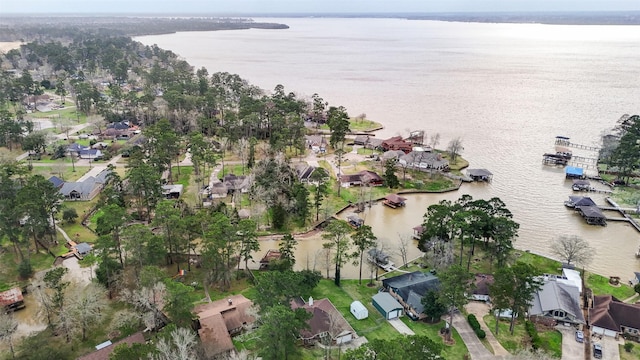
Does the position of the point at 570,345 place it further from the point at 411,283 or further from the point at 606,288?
the point at 411,283

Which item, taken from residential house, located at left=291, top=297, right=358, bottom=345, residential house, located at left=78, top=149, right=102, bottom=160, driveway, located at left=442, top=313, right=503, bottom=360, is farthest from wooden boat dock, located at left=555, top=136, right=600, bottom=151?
residential house, located at left=78, top=149, right=102, bottom=160

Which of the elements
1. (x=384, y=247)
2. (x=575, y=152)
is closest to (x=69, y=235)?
(x=384, y=247)

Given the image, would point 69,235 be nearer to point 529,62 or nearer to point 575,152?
point 575,152

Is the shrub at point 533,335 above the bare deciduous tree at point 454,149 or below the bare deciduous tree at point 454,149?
below

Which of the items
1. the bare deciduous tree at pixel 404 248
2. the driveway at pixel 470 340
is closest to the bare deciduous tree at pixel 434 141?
the bare deciduous tree at pixel 404 248

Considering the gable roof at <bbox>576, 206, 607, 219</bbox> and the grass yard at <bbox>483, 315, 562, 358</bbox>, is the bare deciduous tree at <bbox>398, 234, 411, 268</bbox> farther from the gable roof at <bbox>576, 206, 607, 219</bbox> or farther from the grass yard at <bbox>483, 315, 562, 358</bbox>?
the gable roof at <bbox>576, 206, 607, 219</bbox>

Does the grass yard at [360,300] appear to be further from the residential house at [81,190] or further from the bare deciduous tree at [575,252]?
the residential house at [81,190]
